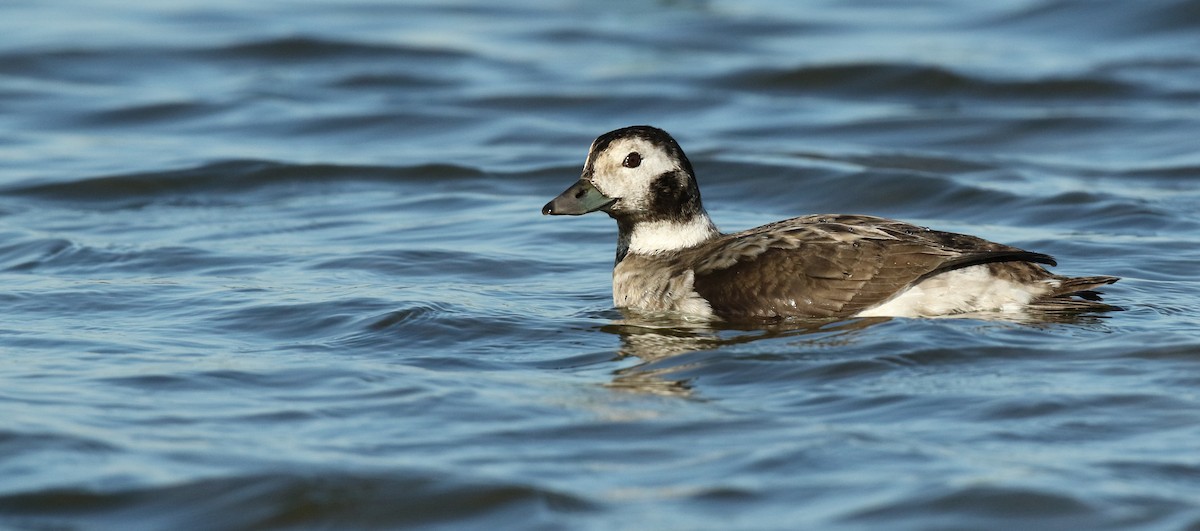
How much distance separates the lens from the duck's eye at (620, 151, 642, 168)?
9.05m

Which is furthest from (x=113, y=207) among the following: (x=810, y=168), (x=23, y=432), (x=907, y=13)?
(x=907, y=13)

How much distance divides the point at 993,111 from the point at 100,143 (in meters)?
7.87

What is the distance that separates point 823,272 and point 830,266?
0.15 ft

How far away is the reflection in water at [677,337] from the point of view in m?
7.58

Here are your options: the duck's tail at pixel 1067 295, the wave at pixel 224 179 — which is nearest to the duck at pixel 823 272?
the duck's tail at pixel 1067 295

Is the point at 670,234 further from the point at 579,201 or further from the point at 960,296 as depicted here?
the point at 960,296

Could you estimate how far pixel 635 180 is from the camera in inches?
359

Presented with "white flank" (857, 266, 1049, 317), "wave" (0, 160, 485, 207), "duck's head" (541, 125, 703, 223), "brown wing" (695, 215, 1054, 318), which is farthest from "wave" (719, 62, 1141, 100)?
"white flank" (857, 266, 1049, 317)

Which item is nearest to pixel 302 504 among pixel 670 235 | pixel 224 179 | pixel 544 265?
pixel 670 235

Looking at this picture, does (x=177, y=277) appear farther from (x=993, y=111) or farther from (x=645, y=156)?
(x=993, y=111)

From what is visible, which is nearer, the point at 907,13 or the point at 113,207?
the point at 113,207

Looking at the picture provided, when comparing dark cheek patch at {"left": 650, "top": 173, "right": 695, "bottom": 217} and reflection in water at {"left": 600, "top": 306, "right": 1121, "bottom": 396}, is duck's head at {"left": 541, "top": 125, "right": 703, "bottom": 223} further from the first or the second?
reflection in water at {"left": 600, "top": 306, "right": 1121, "bottom": 396}

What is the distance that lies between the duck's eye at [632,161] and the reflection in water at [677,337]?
0.82 meters

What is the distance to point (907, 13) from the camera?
20.7 metres
